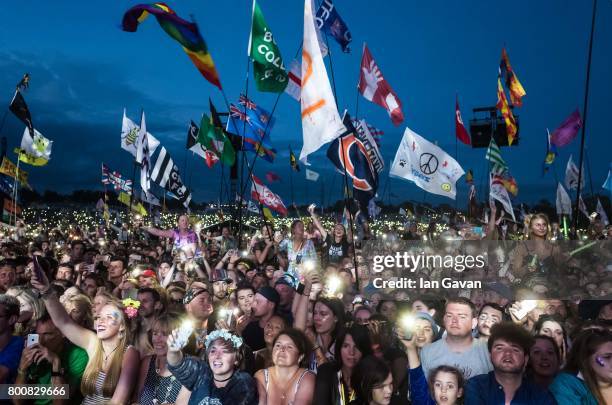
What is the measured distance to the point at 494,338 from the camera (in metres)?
3.93

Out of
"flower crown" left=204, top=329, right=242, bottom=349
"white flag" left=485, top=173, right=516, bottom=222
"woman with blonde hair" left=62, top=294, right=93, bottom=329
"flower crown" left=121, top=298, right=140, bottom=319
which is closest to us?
"flower crown" left=204, top=329, right=242, bottom=349

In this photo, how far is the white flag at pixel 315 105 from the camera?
23.8ft

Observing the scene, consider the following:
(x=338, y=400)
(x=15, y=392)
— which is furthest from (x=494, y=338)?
(x=15, y=392)

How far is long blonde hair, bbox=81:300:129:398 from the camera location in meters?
4.39

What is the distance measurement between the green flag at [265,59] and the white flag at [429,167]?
3.46m

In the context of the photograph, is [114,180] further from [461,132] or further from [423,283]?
[423,283]

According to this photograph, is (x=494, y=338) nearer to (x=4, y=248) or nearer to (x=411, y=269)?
(x=411, y=269)

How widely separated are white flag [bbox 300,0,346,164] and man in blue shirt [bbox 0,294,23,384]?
3.99 m

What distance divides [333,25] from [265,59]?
2.46 meters

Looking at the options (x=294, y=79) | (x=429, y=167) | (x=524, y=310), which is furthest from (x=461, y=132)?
(x=524, y=310)

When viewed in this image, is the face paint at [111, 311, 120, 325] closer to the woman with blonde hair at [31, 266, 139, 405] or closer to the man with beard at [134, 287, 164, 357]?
the woman with blonde hair at [31, 266, 139, 405]

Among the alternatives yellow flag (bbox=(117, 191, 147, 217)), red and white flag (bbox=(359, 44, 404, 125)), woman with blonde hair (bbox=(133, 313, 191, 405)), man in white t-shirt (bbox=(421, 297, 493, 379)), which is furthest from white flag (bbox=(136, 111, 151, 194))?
man in white t-shirt (bbox=(421, 297, 493, 379))

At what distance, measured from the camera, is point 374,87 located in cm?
1219

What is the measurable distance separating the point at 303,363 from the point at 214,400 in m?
0.84
